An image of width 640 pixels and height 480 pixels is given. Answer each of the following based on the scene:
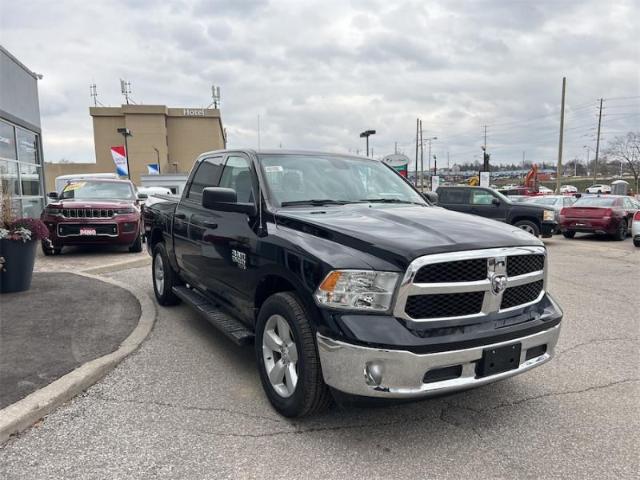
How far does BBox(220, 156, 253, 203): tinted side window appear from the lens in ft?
13.5

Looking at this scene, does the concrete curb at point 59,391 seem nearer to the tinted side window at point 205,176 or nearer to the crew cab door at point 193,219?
the crew cab door at point 193,219


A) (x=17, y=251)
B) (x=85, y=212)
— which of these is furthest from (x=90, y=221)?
(x=17, y=251)

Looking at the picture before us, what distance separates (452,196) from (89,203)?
1074 cm

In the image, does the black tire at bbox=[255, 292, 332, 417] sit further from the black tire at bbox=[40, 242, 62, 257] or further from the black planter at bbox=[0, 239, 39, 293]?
the black tire at bbox=[40, 242, 62, 257]

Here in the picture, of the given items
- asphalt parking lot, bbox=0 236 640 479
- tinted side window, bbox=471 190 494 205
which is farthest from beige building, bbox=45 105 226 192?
asphalt parking lot, bbox=0 236 640 479

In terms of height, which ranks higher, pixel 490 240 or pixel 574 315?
pixel 490 240

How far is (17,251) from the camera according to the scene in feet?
20.0

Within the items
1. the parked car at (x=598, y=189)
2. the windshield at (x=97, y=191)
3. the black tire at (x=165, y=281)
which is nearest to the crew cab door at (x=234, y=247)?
the black tire at (x=165, y=281)

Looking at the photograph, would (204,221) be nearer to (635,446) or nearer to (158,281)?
(158,281)

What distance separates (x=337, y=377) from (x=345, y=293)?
0.47 metres

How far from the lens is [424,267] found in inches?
106

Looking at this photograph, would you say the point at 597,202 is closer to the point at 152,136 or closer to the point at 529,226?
the point at 529,226

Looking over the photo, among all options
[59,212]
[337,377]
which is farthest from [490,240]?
[59,212]

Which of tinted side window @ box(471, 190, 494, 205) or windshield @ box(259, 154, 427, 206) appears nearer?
windshield @ box(259, 154, 427, 206)
